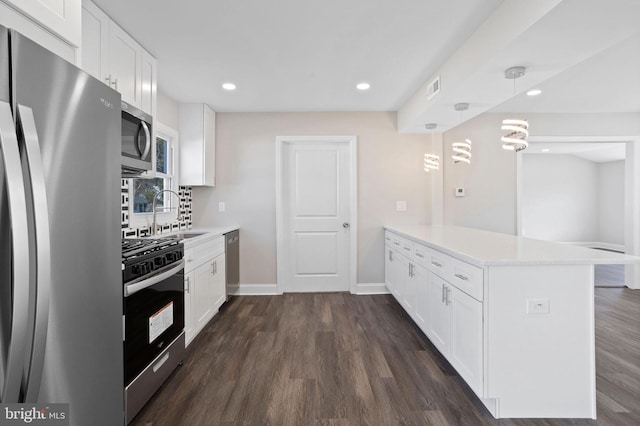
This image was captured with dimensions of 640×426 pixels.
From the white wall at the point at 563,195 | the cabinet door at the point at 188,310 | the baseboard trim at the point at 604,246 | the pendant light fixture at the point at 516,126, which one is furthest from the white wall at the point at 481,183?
the baseboard trim at the point at 604,246

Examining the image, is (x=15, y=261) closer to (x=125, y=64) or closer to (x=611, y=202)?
(x=125, y=64)

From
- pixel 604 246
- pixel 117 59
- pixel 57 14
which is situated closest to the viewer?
pixel 57 14

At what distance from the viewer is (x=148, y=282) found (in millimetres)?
1741

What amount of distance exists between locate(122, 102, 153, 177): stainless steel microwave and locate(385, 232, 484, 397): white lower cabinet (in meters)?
2.13

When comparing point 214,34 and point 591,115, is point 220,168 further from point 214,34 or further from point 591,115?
point 591,115

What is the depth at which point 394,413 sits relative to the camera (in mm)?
1839

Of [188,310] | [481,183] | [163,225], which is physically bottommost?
[188,310]

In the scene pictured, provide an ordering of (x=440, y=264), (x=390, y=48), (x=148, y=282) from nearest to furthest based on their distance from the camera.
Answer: (x=148, y=282) < (x=440, y=264) < (x=390, y=48)

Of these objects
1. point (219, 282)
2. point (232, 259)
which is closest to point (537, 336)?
point (219, 282)

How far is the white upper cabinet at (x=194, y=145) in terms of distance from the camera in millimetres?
3828

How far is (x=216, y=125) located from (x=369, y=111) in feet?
6.73

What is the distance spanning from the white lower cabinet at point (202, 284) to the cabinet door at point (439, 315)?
1954 millimetres

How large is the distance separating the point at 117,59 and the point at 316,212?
276cm

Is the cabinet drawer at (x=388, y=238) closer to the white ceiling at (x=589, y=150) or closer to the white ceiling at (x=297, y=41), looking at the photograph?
the white ceiling at (x=297, y=41)
